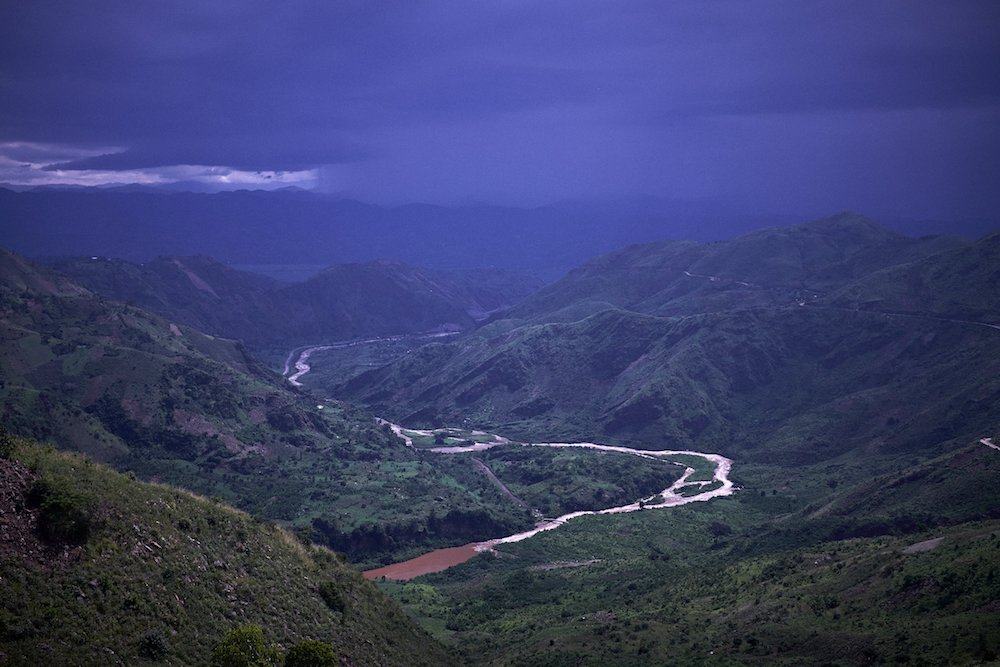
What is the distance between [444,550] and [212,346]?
10655 cm

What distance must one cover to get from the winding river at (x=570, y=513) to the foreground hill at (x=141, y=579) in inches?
1972

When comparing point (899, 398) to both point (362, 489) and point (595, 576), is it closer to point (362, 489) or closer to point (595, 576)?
point (595, 576)

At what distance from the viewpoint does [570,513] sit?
13412 centimetres

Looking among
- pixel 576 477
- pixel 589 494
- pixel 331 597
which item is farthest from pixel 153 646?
pixel 576 477

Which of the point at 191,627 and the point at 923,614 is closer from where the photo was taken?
the point at 191,627

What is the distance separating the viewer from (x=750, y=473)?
5915 inches

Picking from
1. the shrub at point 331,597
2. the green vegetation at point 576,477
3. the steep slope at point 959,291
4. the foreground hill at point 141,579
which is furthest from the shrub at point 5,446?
the steep slope at point 959,291

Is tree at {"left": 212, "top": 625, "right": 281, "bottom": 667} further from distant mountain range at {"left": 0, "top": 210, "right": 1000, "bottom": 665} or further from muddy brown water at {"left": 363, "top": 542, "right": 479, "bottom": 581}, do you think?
muddy brown water at {"left": 363, "top": 542, "right": 479, "bottom": 581}

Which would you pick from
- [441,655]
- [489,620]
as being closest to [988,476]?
[489,620]

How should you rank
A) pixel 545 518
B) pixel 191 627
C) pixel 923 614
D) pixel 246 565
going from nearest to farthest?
pixel 191 627 < pixel 246 565 < pixel 923 614 < pixel 545 518

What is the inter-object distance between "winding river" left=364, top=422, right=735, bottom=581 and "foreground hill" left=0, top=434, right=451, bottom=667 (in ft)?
164

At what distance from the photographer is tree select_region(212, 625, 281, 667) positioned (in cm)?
3397

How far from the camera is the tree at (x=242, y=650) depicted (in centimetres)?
3397

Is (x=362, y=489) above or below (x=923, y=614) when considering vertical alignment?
below
